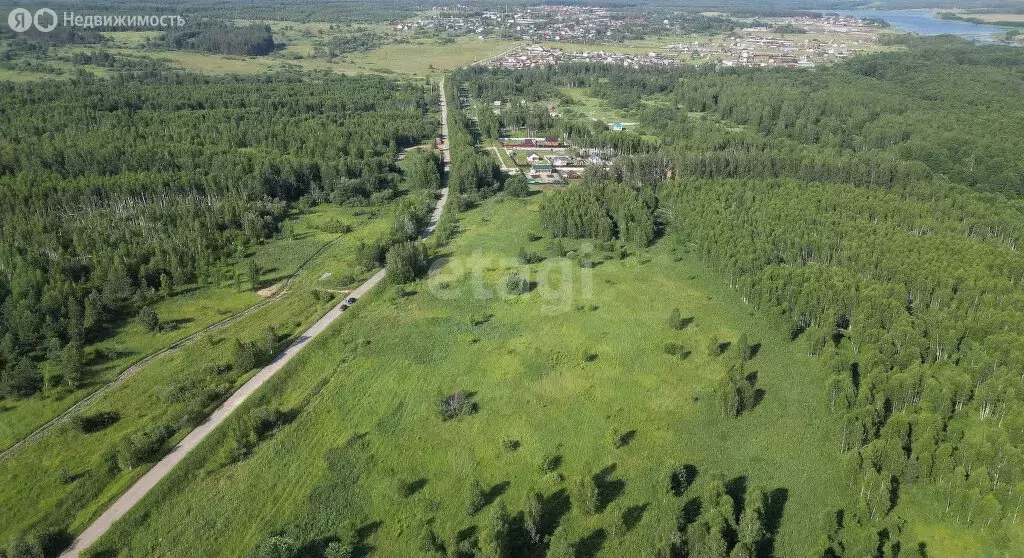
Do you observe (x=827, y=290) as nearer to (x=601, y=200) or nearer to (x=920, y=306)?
(x=920, y=306)

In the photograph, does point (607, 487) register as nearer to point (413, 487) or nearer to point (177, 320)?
point (413, 487)

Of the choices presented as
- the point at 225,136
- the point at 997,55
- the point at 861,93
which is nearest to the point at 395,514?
the point at 225,136

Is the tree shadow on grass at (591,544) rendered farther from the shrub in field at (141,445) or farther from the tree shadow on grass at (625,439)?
the shrub in field at (141,445)

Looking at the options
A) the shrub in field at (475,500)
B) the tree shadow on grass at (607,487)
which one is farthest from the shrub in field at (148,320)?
the tree shadow on grass at (607,487)

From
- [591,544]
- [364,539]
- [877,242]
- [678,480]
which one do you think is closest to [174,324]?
[364,539]

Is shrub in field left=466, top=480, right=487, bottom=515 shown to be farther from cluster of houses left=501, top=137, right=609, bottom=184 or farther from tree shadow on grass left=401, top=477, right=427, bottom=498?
cluster of houses left=501, top=137, right=609, bottom=184
